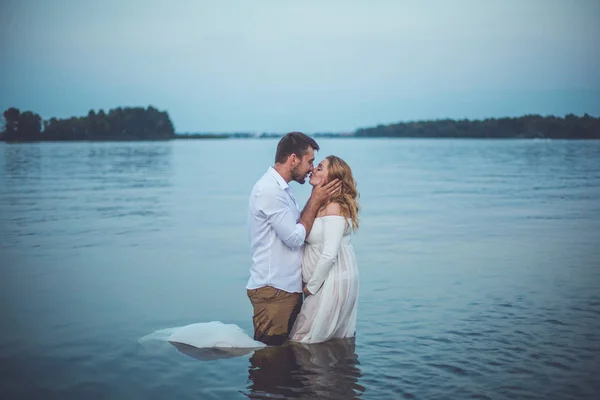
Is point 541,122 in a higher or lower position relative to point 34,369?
higher

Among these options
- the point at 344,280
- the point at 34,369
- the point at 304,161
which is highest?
the point at 304,161

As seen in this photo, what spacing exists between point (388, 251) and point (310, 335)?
21.9 feet

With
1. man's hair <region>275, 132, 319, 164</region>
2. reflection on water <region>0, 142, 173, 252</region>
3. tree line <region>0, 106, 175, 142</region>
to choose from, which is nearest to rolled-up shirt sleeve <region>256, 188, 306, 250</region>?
man's hair <region>275, 132, 319, 164</region>

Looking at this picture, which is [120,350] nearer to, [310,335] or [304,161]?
[310,335]

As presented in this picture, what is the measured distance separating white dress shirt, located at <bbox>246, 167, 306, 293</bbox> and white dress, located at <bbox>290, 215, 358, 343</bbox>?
18cm

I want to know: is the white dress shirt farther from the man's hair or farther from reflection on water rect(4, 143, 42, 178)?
reflection on water rect(4, 143, 42, 178)

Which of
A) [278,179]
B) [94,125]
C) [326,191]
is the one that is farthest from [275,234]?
[94,125]

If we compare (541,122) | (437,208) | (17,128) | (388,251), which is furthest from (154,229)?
(17,128)

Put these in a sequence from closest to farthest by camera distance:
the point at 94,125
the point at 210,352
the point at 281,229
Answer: the point at 281,229 → the point at 210,352 → the point at 94,125

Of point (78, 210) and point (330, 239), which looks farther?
point (78, 210)

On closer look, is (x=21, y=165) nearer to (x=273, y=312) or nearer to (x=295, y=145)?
(x=273, y=312)

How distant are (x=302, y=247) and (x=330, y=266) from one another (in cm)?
42

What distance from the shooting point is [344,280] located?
6.65 meters

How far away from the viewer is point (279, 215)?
6.26 meters
